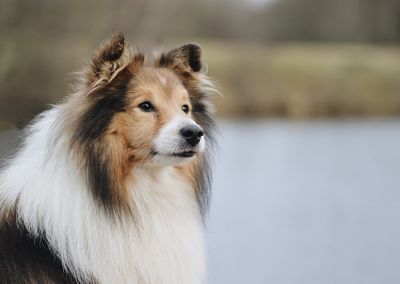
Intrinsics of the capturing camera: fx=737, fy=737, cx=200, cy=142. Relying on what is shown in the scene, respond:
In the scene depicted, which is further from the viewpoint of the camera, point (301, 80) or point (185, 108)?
point (301, 80)

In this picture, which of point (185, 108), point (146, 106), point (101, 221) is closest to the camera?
point (101, 221)

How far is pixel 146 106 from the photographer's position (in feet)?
12.1

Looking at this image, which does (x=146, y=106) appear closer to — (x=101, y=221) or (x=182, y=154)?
(x=182, y=154)

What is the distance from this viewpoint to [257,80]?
826 inches

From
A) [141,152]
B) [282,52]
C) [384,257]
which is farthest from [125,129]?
[282,52]

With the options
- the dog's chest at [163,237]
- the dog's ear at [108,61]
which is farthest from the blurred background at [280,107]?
the dog's chest at [163,237]

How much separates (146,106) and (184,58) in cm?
48

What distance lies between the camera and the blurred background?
7.68 m

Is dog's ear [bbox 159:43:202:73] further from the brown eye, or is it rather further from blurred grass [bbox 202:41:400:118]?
blurred grass [bbox 202:41:400:118]

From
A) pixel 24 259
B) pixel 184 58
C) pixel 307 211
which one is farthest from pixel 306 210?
pixel 24 259

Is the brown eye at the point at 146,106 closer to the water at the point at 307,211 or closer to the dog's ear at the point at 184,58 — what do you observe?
the dog's ear at the point at 184,58

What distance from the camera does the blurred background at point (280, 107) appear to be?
7.68 metres

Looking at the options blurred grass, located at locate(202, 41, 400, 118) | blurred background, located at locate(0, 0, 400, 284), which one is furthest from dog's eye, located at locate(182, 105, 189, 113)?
blurred grass, located at locate(202, 41, 400, 118)

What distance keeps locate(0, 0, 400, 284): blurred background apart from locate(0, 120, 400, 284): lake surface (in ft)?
0.07
